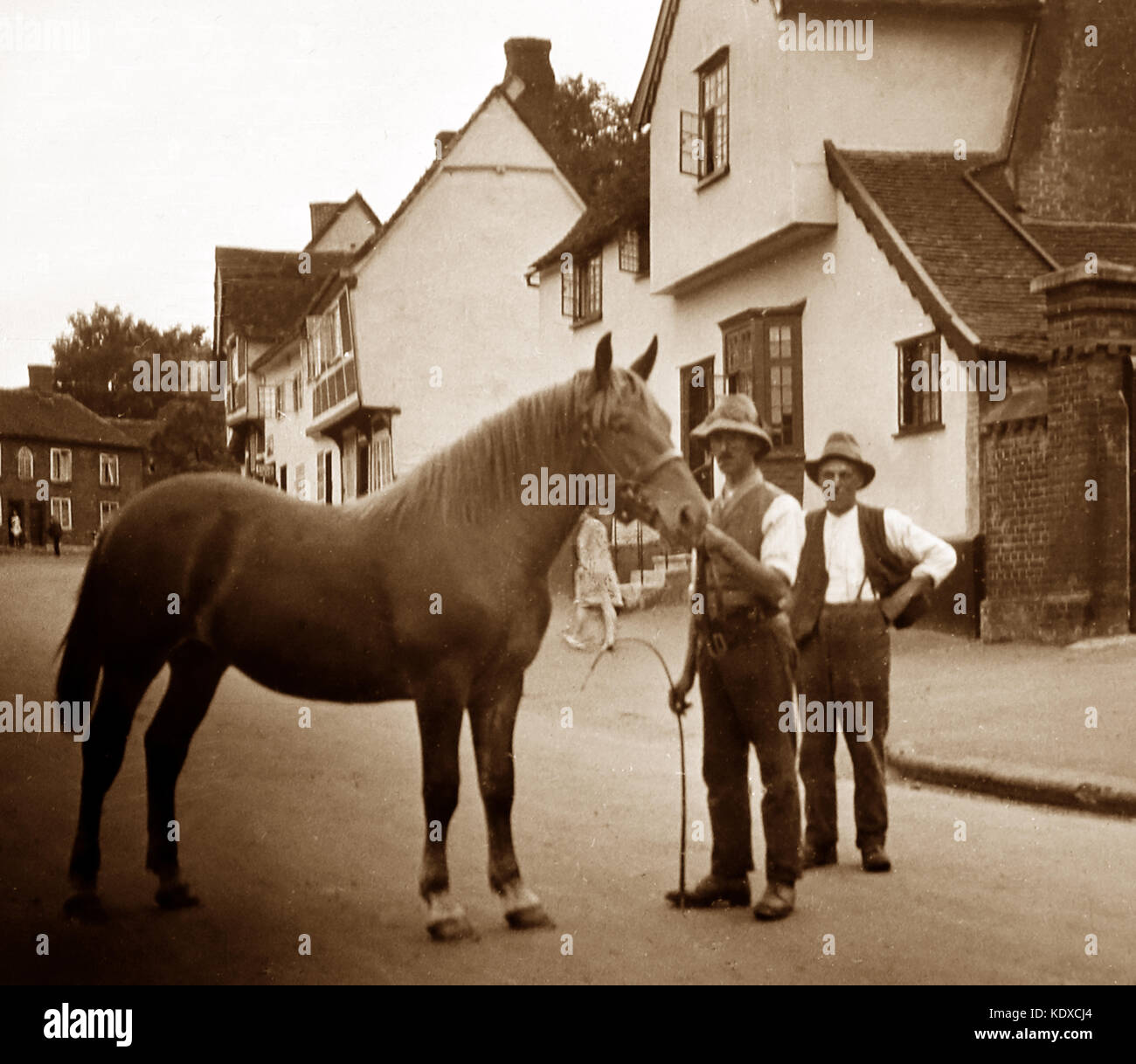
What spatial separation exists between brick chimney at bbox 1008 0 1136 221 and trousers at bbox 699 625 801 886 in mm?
14830

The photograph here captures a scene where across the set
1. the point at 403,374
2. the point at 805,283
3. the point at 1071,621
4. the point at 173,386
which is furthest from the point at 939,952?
the point at 805,283

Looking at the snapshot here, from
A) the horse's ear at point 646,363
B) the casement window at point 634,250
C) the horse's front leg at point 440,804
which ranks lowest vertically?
the horse's front leg at point 440,804

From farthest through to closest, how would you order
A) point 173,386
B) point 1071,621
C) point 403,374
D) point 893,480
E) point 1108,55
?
1. point 1108,55
2. point 893,480
3. point 1071,621
4. point 403,374
5. point 173,386

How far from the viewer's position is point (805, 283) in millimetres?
20219

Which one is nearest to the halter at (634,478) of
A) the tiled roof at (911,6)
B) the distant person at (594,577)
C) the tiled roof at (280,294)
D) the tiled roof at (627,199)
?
the tiled roof at (280,294)

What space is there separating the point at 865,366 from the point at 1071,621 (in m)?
5.08

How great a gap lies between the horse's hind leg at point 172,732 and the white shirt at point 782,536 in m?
2.31

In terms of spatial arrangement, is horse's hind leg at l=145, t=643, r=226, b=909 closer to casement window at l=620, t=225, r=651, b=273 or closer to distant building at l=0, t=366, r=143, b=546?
distant building at l=0, t=366, r=143, b=546

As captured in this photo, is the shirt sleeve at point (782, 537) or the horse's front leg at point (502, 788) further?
the shirt sleeve at point (782, 537)

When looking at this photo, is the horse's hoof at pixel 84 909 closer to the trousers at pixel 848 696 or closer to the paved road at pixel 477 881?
the paved road at pixel 477 881

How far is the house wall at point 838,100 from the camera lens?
63.4 feet

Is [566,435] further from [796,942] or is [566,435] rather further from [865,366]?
[865,366]

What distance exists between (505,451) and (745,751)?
1728mm

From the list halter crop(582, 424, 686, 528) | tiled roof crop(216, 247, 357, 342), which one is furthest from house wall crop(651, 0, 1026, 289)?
halter crop(582, 424, 686, 528)
